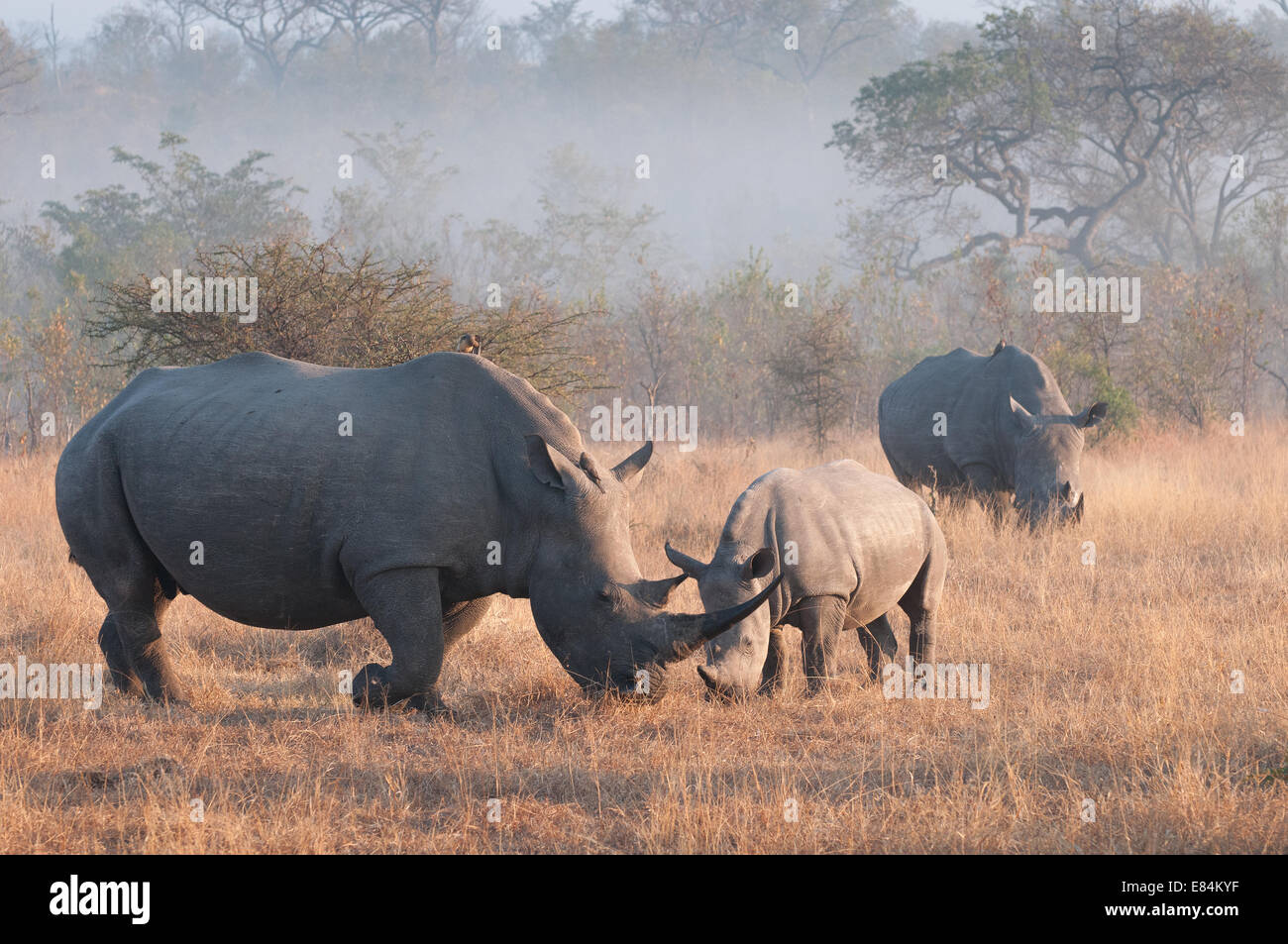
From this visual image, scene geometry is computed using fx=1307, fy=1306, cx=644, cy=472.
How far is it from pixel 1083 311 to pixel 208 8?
160 feet

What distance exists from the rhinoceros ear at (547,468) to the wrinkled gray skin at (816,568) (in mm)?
724

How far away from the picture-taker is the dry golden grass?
15.3ft

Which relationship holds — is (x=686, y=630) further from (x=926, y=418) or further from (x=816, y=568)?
(x=926, y=418)

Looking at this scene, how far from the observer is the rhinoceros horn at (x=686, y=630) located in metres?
5.75

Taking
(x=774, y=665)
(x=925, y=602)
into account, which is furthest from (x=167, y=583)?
(x=925, y=602)

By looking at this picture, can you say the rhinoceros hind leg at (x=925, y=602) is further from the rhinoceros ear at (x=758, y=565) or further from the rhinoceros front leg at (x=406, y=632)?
the rhinoceros front leg at (x=406, y=632)

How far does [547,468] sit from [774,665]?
1.72m

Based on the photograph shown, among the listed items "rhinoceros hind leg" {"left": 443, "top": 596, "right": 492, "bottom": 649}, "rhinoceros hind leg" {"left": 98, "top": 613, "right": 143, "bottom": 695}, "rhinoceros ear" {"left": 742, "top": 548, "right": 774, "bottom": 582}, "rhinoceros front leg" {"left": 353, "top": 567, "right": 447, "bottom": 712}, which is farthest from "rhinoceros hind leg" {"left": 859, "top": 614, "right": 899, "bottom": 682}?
"rhinoceros hind leg" {"left": 98, "top": 613, "right": 143, "bottom": 695}

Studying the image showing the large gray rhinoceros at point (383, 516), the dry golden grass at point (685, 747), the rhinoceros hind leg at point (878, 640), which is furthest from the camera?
the rhinoceros hind leg at point (878, 640)

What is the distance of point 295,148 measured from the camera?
63344mm

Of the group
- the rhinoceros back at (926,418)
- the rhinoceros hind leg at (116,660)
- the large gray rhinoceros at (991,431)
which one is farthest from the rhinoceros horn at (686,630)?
the rhinoceros back at (926,418)

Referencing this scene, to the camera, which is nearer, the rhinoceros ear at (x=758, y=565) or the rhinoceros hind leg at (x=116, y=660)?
the rhinoceros ear at (x=758, y=565)

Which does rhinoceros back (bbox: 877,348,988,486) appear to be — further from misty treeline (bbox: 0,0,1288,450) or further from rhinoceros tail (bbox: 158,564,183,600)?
rhinoceros tail (bbox: 158,564,183,600)

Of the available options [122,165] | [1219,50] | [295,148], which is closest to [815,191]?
[295,148]
